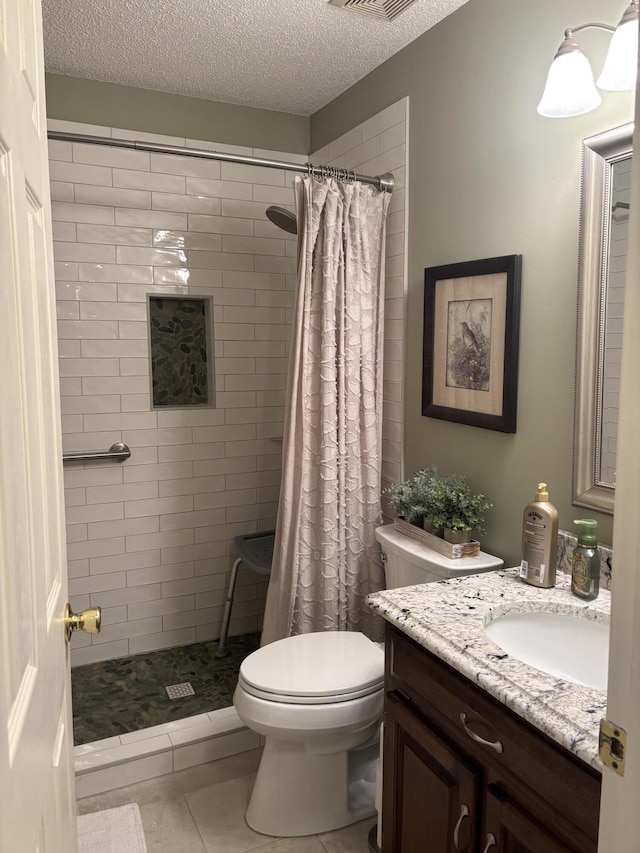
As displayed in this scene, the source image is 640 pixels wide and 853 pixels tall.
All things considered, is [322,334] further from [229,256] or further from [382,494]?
[229,256]

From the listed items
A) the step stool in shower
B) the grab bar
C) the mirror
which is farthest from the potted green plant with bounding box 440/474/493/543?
the grab bar

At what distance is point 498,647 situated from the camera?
1314 millimetres

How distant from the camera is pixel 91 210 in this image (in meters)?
2.72

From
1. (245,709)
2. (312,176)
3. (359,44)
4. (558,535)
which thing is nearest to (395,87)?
(359,44)

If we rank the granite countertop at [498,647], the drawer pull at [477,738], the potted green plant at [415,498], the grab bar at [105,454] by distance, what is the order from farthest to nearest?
the grab bar at [105,454], the potted green plant at [415,498], the drawer pull at [477,738], the granite countertop at [498,647]

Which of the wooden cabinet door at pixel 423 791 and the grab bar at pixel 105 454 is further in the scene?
the grab bar at pixel 105 454

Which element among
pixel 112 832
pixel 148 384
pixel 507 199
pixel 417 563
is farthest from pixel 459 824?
pixel 148 384

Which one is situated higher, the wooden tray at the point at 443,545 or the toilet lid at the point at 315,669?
the wooden tray at the point at 443,545

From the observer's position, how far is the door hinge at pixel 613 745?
685 millimetres

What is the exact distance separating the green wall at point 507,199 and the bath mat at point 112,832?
53.2 inches

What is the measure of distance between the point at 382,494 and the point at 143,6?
1.86 m

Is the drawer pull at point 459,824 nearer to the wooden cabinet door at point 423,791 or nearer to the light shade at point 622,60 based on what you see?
the wooden cabinet door at point 423,791

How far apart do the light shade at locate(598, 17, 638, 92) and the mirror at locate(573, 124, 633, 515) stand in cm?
12

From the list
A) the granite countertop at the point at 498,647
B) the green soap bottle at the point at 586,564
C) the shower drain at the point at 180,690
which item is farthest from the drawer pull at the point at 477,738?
the shower drain at the point at 180,690
